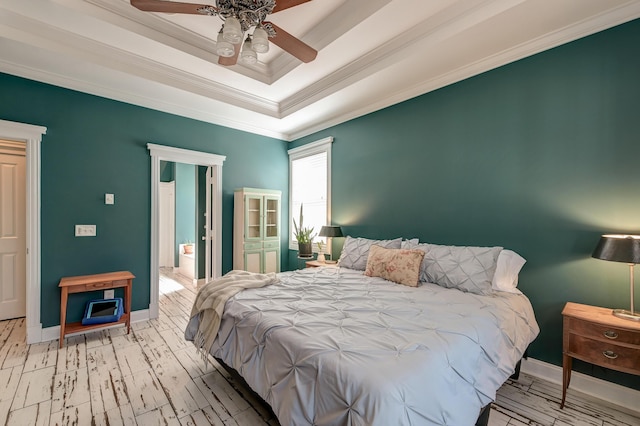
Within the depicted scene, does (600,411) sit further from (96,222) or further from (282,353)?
(96,222)

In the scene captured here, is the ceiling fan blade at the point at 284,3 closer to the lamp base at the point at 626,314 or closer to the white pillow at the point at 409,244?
the white pillow at the point at 409,244

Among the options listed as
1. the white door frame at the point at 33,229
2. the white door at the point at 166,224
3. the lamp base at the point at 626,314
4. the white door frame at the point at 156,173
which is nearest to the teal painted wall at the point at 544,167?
the lamp base at the point at 626,314

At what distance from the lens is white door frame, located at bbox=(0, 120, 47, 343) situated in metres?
3.02

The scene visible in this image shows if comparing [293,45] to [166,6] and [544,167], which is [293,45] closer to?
[166,6]

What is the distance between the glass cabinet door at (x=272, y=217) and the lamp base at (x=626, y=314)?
4.05 meters

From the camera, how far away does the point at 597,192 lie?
2234mm

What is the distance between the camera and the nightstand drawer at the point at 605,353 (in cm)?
181

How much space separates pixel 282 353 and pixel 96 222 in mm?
3241

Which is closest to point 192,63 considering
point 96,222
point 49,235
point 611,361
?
point 96,222

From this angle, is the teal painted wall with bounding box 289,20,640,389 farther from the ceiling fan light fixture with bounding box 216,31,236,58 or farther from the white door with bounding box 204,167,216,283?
the white door with bounding box 204,167,216,283

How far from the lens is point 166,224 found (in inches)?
288

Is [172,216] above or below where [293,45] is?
below

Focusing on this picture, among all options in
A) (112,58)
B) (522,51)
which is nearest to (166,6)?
(112,58)

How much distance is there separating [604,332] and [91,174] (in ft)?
16.5
